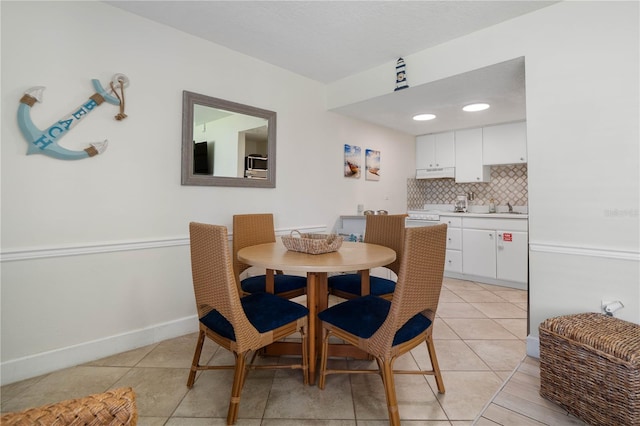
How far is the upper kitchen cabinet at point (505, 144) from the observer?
13.0 feet

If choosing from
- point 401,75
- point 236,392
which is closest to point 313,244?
point 236,392

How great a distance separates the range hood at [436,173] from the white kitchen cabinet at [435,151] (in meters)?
0.05

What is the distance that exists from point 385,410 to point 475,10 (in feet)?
8.71

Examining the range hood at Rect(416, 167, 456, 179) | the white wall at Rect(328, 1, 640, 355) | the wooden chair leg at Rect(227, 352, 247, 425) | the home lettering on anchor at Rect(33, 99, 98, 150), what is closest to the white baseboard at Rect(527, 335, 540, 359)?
the white wall at Rect(328, 1, 640, 355)

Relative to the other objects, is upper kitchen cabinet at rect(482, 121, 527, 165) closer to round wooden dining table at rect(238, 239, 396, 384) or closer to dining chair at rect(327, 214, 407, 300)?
dining chair at rect(327, 214, 407, 300)

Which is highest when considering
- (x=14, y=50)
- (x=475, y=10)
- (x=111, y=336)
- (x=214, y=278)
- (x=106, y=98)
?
(x=475, y=10)

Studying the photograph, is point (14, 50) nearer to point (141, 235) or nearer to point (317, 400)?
point (141, 235)

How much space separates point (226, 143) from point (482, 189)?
3.94 metres

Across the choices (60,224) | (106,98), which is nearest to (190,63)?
(106,98)

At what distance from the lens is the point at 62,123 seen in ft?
6.12

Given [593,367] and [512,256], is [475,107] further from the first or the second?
[593,367]

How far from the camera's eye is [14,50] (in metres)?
1.73

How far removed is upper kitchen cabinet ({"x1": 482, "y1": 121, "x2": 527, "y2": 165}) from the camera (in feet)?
13.0

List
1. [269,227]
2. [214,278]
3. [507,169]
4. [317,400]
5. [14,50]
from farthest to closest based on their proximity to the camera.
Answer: [507,169], [269,227], [14,50], [317,400], [214,278]
